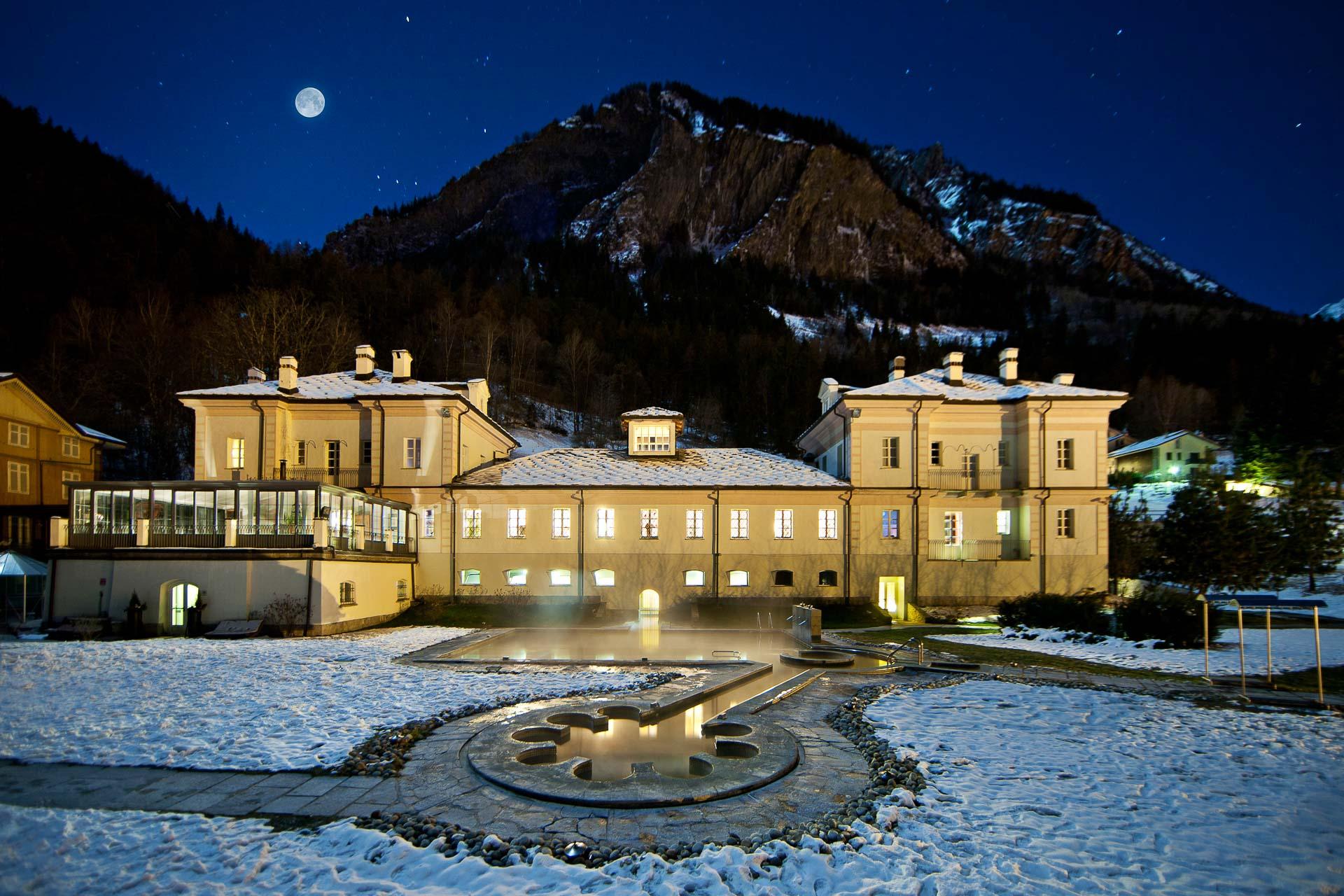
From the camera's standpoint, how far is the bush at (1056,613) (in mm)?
23312

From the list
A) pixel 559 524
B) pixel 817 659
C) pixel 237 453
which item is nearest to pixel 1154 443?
pixel 559 524

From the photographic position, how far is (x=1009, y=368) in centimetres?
3372

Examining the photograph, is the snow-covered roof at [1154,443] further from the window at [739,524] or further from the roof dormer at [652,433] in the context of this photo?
the roof dormer at [652,433]

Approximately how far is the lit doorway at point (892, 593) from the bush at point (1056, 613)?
13.1 ft

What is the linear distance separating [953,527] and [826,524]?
5744mm

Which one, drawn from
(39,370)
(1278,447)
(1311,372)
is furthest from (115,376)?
→ (1311,372)

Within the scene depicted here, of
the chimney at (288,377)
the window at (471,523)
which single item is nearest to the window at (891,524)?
the window at (471,523)

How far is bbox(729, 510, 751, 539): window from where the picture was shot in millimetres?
29562

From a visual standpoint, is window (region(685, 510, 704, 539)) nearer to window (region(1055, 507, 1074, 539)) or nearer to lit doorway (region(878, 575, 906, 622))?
lit doorway (region(878, 575, 906, 622))

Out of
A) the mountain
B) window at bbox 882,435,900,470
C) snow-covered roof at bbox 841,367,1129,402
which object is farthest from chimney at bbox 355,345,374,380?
the mountain

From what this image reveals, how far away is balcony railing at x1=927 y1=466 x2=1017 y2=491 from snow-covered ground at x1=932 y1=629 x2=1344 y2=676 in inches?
316

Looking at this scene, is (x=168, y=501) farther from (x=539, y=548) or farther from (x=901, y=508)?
(x=901, y=508)

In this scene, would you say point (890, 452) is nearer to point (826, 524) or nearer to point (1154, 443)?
point (826, 524)

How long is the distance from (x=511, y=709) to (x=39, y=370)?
2247 inches
